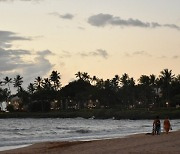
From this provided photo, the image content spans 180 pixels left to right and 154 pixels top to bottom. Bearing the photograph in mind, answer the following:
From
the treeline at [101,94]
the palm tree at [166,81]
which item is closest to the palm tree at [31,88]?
the treeline at [101,94]

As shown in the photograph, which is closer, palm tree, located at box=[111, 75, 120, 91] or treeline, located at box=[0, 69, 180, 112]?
treeline, located at box=[0, 69, 180, 112]

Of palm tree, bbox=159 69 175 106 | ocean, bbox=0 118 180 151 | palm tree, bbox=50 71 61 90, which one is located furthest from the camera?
palm tree, bbox=50 71 61 90

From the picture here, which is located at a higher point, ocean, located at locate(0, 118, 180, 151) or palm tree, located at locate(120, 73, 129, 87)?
palm tree, located at locate(120, 73, 129, 87)

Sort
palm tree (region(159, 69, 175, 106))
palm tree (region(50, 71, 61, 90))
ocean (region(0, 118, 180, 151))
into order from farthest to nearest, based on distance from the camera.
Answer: palm tree (region(50, 71, 61, 90)) → palm tree (region(159, 69, 175, 106)) → ocean (region(0, 118, 180, 151))

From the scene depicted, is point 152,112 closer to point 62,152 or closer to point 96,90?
point 96,90

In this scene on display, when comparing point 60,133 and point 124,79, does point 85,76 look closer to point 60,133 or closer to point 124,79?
point 124,79

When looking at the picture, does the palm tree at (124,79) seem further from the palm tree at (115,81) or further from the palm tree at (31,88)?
the palm tree at (31,88)

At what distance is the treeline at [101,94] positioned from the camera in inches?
5425

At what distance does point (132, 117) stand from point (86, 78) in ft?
188

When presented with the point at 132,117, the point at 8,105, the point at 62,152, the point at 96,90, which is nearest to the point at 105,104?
the point at 96,90

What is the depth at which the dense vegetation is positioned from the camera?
13650cm

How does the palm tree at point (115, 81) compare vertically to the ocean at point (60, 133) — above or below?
above

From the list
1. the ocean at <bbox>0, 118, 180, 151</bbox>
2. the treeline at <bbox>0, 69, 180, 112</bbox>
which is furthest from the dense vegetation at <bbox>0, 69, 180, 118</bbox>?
the ocean at <bbox>0, 118, 180, 151</bbox>

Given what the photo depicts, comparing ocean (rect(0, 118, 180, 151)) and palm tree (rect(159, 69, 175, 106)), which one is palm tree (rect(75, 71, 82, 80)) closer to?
palm tree (rect(159, 69, 175, 106))
